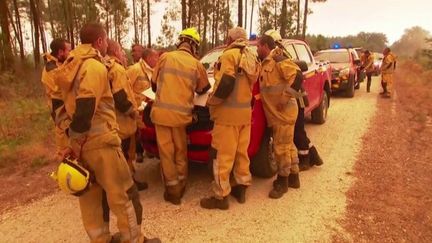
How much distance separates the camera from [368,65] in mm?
15594

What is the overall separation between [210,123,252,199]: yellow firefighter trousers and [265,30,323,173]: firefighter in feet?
3.05

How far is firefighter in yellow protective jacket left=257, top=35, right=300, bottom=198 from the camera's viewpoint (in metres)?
5.04

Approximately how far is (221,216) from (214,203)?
0.77ft

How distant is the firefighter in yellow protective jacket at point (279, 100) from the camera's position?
504 cm

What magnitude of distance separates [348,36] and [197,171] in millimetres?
101329

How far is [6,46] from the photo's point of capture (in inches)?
593

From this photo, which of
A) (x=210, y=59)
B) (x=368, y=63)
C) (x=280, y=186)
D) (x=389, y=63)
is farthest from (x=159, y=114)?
(x=368, y=63)

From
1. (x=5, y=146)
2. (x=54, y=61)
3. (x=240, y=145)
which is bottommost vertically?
(x=5, y=146)

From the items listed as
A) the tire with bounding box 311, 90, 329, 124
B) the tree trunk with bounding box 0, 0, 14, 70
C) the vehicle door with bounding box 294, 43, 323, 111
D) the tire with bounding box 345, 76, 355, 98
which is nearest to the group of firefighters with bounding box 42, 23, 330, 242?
the vehicle door with bounding box 294, 43, 323, 111

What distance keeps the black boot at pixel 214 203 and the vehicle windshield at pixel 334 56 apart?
1111 cm

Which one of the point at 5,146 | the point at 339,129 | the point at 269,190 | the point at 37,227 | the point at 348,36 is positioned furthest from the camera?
the point at 348,36

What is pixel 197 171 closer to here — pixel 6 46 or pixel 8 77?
pixel 8 77

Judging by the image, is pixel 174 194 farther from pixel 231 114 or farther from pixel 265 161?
pixel 265 161

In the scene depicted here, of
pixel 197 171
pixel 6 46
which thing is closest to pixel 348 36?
pixel 6 46
